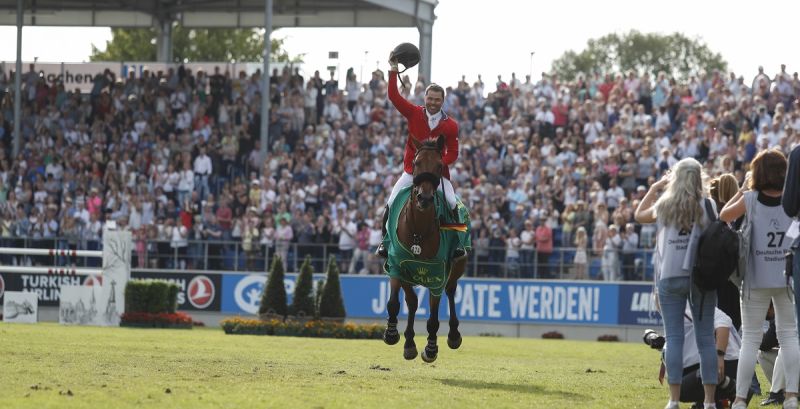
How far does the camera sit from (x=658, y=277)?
1081 cm

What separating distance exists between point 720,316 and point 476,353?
945 cm

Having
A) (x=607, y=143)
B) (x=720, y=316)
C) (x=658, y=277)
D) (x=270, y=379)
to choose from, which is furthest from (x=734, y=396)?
(x=607, y=143)

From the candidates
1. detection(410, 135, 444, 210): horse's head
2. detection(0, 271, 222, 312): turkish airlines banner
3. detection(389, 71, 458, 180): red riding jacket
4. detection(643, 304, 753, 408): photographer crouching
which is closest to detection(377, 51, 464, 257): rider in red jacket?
detection(389, 71, 458, 180): red riding jacket

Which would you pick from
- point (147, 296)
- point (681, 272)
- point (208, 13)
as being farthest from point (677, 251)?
point (208, 13)

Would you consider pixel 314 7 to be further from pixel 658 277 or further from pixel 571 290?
pixel 658 277

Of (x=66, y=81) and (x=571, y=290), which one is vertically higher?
(x=66, y=81)

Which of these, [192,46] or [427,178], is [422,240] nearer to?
[427,178]

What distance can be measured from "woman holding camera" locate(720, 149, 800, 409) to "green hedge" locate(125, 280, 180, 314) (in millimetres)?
19256

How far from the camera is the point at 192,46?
80.7 m

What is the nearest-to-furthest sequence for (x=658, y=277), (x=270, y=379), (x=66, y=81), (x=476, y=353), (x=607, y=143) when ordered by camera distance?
(x=658, y=277) → (x=270, y=379) → (x=476, y=353) → (x=607, y=143) → (x=66, y=81)

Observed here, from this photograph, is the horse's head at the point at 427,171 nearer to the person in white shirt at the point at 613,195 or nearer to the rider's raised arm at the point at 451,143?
the rider's raised arm at the point at 451,143

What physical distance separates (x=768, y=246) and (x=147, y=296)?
19641 millimetres

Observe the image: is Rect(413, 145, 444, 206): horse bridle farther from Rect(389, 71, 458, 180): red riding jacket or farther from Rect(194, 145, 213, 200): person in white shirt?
Rect(194, 145, 213, 200): person in white shirt

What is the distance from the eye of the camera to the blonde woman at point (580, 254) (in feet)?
103
